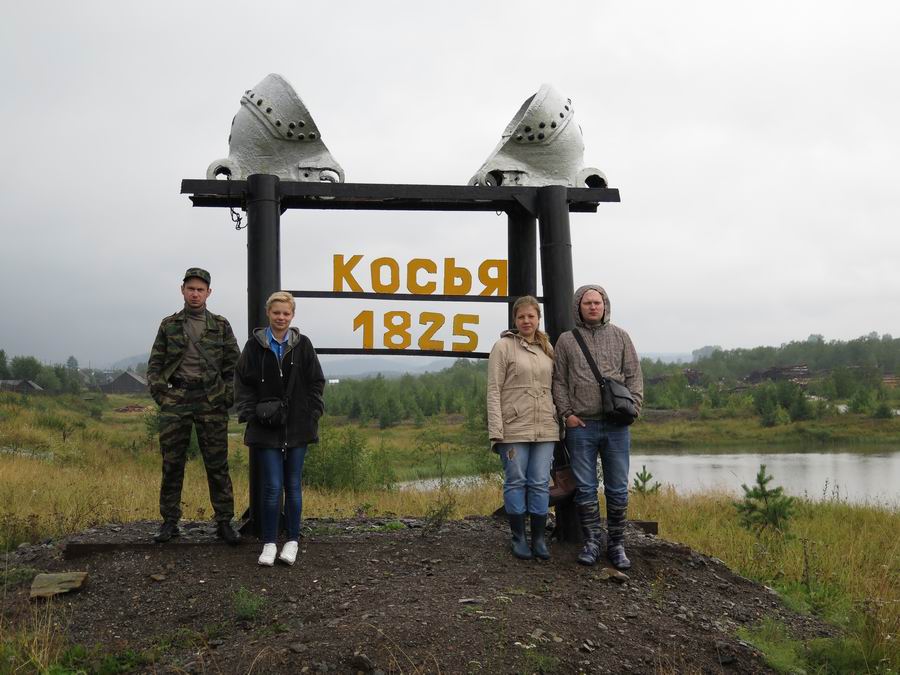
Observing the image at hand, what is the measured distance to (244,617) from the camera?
398 cm

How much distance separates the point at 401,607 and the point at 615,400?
1.94m

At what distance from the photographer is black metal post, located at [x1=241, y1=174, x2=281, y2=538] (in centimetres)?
572

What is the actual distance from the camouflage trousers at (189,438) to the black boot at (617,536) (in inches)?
112

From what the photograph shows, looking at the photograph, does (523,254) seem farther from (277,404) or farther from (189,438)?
(189,438)

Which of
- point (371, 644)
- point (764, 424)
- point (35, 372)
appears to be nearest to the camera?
point (371, 644)

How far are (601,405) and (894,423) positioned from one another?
2022 inches

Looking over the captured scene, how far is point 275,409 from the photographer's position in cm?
472

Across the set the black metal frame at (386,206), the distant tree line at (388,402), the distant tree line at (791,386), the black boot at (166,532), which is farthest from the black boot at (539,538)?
the distant tree line at (791,386)

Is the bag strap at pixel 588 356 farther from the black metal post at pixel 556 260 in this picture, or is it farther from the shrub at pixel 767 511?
the shrub at pixel 767 511

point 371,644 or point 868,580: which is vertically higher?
point 371,644

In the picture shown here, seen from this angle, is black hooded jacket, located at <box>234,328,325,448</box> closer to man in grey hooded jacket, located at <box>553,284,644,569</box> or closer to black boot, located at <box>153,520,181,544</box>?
black boot, located at <box>153,520,181,544</box>

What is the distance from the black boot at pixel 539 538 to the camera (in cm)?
497

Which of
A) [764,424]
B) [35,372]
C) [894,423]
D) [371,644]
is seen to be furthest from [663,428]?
[35,372]

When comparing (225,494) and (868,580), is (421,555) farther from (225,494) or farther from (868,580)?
(868,580)
